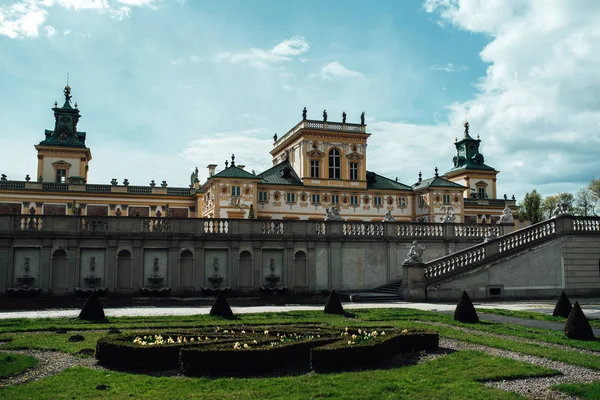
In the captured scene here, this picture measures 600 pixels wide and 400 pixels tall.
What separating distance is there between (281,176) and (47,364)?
→ 220 feet

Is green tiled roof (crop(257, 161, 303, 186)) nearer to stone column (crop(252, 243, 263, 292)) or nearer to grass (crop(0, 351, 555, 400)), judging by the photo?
stone column (crop(252, 243, 263, 292))

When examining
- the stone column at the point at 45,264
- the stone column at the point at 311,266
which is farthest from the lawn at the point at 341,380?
the stone column at the point at 311,266

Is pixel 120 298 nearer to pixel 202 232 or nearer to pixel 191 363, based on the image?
pixel 202 232

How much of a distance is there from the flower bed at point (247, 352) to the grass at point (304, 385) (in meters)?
0.49

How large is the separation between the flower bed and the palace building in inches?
2302

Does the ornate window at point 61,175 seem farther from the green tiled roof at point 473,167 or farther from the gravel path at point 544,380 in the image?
the gravel path at point 544,380

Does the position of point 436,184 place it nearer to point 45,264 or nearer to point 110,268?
point 110,268

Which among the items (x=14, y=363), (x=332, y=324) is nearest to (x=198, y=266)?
(x=332, y=324)

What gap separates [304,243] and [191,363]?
71.3 feet

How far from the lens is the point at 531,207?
103062mm

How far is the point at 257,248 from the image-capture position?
32.3 meters

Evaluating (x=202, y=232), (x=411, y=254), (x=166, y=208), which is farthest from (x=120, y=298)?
(x=166, y=208)

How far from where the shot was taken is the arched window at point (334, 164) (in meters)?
80.4

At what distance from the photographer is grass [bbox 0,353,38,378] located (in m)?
11.4
